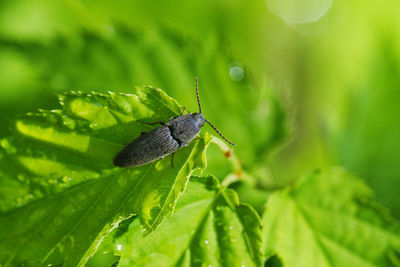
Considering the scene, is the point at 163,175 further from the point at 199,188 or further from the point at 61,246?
Answer: the point at 61,246

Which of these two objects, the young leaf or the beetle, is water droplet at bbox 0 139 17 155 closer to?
the young leaf

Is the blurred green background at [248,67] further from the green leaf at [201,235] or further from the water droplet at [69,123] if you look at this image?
the green leaf at [201,235]

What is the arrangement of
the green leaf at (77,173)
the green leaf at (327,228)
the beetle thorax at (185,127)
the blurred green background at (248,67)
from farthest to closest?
1. the blurred green background at (248,67)
2. the green leaf at (327,228)
3. the beetle thorax at (185,127)
4. the green leaf at (77,173)

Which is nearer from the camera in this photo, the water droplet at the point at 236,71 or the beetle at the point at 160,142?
the beetle at the point at 160,142

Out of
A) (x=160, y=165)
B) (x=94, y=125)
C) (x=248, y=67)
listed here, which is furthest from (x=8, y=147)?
(x=248, y=67)

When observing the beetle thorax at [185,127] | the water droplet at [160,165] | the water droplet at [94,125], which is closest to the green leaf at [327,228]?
the beetle thorax at [185,127]

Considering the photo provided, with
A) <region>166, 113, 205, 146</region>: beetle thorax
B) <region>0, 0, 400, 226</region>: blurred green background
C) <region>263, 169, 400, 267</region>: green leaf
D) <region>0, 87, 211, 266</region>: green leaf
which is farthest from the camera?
<region>0, 0, 400, 226</region>: blurred green background

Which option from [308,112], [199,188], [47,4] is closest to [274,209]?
[199,188]

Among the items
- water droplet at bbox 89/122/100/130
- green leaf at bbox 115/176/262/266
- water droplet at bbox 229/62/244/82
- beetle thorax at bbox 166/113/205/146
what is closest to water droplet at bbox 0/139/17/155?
water droplet at bbox 89/122/100/130
